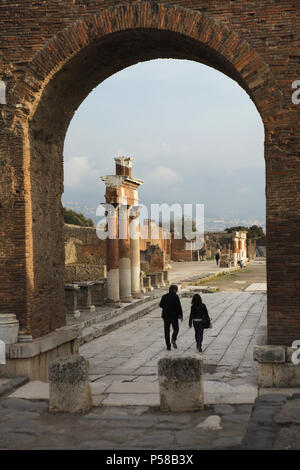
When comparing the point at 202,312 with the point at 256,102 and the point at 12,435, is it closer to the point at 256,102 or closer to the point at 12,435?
the point at 256,102

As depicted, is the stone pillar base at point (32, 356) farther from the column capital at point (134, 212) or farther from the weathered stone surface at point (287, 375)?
the column capital at point (134, 212)

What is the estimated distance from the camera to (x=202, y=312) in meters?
10.4

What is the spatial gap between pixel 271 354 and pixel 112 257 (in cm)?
1038

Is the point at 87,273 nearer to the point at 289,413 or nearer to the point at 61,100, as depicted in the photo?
the point at 61,100

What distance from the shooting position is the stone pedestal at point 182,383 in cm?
614

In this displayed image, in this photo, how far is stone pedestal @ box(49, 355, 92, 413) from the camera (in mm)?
6234

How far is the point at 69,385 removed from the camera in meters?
6.27

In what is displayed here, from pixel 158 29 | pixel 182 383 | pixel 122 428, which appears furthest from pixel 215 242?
pixel 122 428

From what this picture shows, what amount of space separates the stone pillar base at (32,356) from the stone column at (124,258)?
8.99 meters

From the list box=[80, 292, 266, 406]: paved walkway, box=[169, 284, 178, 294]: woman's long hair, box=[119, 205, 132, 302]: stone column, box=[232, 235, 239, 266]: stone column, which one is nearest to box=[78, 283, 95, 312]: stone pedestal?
box=[80, 292, 266, 406]: paved walkway

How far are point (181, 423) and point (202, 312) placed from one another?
472cm

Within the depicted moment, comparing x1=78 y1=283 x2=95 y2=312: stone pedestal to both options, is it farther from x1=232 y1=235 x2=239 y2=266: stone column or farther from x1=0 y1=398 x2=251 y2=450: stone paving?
x1=232 y1=235 x2=239 y2=266: stone column

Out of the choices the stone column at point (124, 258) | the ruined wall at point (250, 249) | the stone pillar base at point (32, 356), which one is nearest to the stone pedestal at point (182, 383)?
the stone pillar base at point (32, 356)

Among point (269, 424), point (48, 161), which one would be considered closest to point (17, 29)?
point (48, 161)
